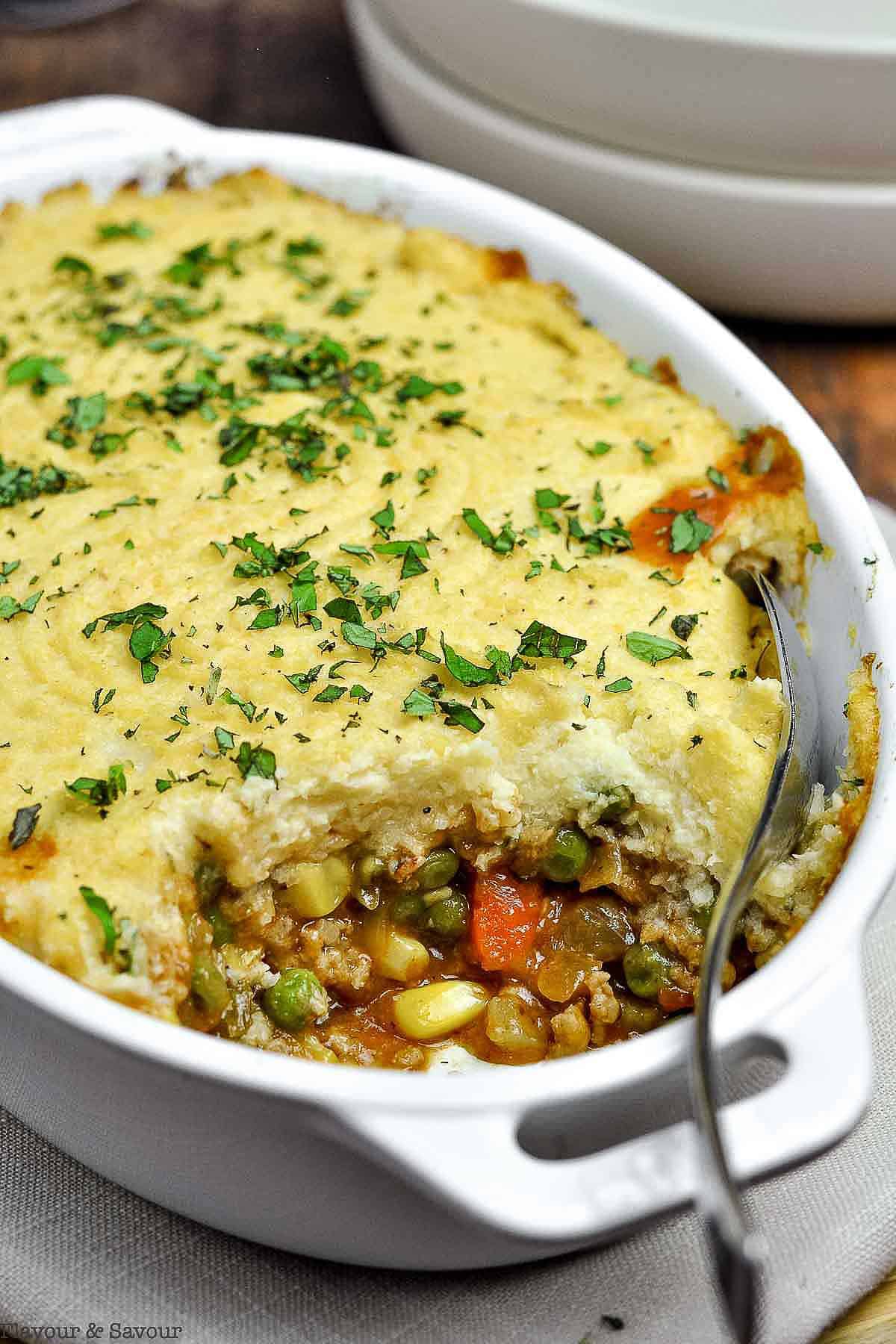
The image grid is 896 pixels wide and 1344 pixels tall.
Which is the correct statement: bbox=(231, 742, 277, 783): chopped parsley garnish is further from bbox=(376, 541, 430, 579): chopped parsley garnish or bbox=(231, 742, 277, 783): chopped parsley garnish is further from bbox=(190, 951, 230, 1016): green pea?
bbox=(376, 541, 430, 579): chopped parsley garnish

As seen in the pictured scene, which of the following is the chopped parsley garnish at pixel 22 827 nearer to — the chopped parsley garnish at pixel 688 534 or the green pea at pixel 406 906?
the green pea at pixel 406 906

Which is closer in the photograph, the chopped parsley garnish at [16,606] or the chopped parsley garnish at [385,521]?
the chopped parsley garnish at [16,606]

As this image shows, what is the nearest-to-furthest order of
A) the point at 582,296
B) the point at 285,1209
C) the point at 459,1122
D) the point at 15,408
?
the point at 459,1122 < the point at 285,1209 < the point at 15,408 < the point at 582,296

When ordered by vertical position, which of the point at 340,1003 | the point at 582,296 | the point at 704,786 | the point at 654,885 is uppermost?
the point at 582,296

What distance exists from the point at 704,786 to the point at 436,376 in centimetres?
125

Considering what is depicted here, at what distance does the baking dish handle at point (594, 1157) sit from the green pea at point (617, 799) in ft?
2.51

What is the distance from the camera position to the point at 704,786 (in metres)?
2.48

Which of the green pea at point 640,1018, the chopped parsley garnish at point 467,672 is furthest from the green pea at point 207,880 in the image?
the green pea at point 640,1018

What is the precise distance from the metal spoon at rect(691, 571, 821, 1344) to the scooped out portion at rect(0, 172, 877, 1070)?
5 centimetres

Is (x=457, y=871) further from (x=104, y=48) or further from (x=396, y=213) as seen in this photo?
(x=104, y=48)

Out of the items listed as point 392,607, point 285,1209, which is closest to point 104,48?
point 392,607

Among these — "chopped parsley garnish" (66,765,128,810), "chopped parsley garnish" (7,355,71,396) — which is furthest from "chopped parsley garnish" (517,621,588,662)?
"chopped parsley garnish" (7,355,71,396)

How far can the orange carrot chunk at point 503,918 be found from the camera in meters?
2.62

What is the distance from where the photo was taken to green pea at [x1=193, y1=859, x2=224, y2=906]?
7.91 ft
